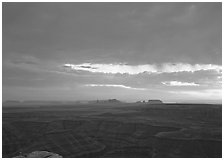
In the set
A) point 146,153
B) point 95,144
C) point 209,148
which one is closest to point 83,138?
point 95,144

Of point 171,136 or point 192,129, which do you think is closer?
point 171,136

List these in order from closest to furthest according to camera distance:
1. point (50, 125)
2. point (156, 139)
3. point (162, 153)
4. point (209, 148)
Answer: point (162, 153) < point (209, 148) < point (156, 139) < point (50, 125)

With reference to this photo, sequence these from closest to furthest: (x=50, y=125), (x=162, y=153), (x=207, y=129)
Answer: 1. (x=162, y=153)
2. (x=207, y=129)
3. (x=50, y=125)

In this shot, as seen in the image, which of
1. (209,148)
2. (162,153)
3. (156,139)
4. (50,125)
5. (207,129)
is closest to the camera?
(162,153)

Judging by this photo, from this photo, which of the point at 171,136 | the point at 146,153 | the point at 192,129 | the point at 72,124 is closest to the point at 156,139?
the point at 171,136

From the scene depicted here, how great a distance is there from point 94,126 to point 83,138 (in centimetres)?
1217

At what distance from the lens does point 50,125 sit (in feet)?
230

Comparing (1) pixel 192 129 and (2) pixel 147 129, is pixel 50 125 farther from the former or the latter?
(1) pixel 192 129

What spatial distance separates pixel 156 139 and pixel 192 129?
43.2 feet

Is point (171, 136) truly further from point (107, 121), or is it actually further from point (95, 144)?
point (107, 121)

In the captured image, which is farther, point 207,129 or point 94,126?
point 94,126

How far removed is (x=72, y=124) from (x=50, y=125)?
253 inches

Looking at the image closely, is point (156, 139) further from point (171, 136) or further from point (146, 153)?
point (146, 153)

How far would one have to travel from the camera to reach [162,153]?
47.2 meters
